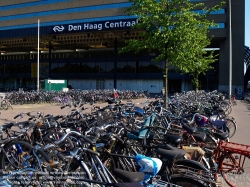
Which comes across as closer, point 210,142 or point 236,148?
point 236,148

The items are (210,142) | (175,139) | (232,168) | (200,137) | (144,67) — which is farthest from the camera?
(144,67)

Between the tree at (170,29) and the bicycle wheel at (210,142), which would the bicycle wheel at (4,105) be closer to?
the tree at (170,29)

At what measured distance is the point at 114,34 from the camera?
3266cm

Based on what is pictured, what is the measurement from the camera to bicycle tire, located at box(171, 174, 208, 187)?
2764 millimetres

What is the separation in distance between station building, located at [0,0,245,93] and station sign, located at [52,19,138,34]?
1.44 m

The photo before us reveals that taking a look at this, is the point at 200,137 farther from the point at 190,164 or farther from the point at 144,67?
the point at 144,67

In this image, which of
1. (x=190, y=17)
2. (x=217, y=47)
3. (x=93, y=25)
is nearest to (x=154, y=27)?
(x=190, y=17)

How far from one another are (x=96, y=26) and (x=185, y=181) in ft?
94.8

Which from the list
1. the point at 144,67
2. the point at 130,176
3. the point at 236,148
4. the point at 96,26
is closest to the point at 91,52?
the point at 144,67

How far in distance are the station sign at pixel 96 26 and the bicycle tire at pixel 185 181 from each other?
86.7ft

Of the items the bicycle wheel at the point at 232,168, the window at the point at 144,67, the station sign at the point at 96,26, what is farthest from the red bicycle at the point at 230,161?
the window at the point at 144,67

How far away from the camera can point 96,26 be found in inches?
1183

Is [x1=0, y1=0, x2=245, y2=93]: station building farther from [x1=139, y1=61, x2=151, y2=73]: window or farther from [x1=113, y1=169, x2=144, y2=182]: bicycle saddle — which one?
[x1=113, y1=169, x2=144, y2=182]: bicycle saddle

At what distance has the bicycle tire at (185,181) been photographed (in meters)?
2.76
